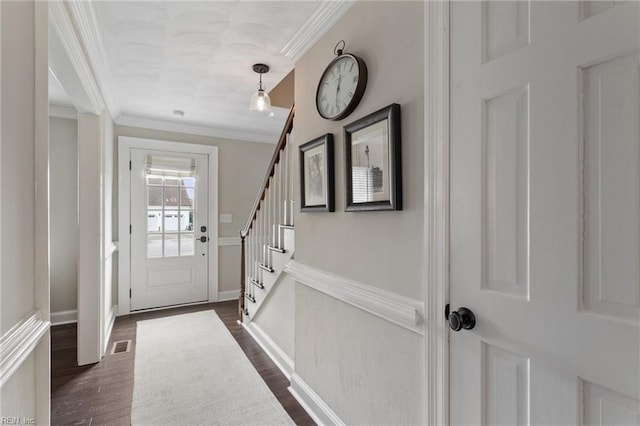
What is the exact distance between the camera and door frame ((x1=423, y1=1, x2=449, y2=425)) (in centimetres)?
107

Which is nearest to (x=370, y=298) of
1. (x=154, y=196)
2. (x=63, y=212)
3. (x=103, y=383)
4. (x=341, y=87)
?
(x=341, y=87)

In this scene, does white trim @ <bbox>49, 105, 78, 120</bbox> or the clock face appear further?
white trim @ <bbox>49, 105, 78, 120</bbox>

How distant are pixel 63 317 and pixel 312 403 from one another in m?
3.20

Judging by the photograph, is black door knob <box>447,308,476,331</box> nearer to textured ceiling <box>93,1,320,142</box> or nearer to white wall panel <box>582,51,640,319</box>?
white wall panel <box>582,51,640,319</box>

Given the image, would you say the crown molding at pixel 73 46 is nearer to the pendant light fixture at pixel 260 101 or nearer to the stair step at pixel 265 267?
the pendant light fixture at pixel 260 101

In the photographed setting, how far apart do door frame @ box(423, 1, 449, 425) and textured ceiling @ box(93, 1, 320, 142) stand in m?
0.87

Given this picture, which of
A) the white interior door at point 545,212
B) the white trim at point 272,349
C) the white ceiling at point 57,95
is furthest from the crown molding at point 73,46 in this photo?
the white trim at point 272,349

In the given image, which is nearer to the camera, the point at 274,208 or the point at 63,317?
the point at 274,208

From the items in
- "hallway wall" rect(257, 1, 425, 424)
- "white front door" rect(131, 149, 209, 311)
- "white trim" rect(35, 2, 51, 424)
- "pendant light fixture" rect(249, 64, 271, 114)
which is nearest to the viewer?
"white trim" rect(35, 2, 51, 424)

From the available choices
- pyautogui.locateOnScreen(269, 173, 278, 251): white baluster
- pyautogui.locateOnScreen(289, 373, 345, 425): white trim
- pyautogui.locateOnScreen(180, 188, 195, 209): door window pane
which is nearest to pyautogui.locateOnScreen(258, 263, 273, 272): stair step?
pyautogui.locateOnScreen(269, 173, 278, 251): white baluster

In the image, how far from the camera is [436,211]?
1092 millimetres

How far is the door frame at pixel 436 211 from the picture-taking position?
3.50 ft

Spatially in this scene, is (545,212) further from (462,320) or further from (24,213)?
(24,213)

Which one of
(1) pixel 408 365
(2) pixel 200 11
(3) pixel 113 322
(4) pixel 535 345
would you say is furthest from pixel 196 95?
(4) pixel 535 345
